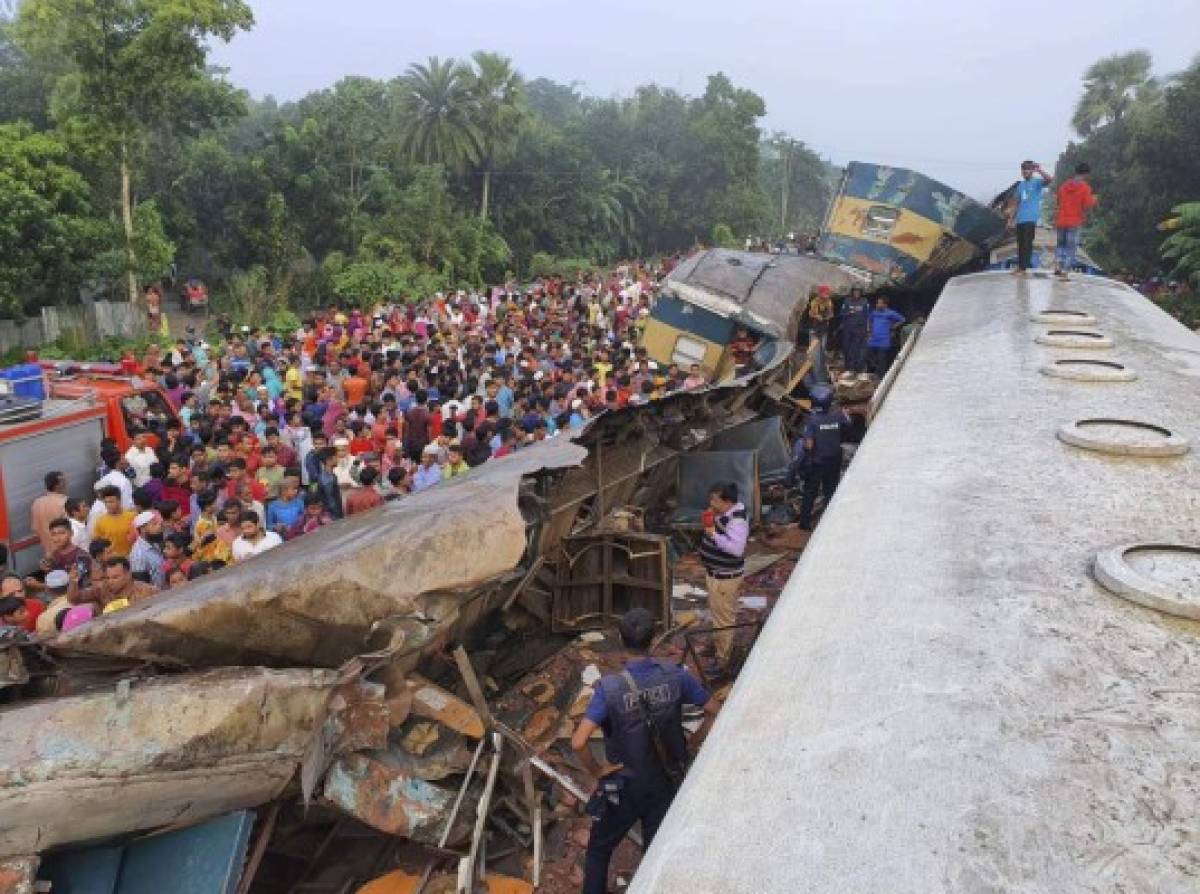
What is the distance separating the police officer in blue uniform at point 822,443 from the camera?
8953 mm

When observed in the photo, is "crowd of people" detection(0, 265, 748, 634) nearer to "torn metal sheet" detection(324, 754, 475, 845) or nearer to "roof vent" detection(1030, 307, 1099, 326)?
"torn metal sheet" detection(324, 754, 475, 845)

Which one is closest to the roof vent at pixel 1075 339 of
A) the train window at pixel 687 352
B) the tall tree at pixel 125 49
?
the train window at pixel 687 352

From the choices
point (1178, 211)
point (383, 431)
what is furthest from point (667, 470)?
point (1178, 211)

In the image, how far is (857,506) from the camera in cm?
504

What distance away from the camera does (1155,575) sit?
3.69 m

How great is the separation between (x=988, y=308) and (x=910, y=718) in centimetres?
969

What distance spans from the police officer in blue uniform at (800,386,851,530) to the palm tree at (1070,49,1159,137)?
44.4 meters

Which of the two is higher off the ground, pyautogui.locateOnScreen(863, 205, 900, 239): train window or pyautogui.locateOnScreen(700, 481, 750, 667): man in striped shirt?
pyautogui.locateOnScreen(863, 205, 900, 239): train window

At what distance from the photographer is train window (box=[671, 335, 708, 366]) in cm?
1396

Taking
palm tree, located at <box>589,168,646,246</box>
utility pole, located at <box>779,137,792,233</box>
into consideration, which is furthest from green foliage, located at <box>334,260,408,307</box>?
utility pole, located at <box>779,137,792,233</box>

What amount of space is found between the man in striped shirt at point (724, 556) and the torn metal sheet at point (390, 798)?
281 cm

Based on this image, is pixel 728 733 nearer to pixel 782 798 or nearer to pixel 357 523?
pixel 782 798

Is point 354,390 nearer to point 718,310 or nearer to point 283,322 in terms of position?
point 718,310

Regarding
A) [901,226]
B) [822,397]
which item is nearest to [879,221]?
[901,226]
